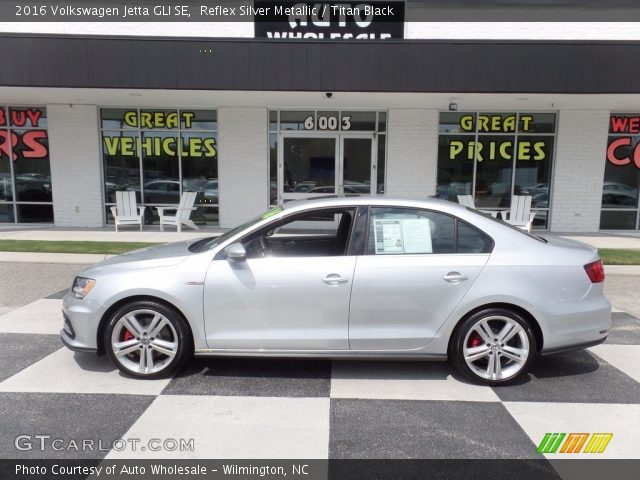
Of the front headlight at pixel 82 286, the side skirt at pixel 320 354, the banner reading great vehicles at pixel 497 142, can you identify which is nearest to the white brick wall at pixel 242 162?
the banner reading great vehicles at pixel 497 142

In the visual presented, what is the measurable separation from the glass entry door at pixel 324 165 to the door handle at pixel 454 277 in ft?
30.6

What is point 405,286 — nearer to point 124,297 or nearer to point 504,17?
point 124,297

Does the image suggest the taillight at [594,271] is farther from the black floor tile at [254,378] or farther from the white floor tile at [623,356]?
the black floor tile at [254,378]

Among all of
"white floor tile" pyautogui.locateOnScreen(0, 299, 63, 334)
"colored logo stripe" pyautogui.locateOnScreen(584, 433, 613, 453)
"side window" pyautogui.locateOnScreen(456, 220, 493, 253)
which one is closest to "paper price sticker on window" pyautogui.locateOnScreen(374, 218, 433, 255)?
"side window" pyautogui.locateOnScreen(456, 220, 493, 253)

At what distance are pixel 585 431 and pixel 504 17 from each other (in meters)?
12.1

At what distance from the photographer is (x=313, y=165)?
13.1 metres

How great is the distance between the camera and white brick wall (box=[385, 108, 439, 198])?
12812 mm

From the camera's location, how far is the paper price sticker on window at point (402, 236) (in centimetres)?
402

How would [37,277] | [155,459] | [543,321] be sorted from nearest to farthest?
1. [155,459]
2. [543,321]
3. [37,277]

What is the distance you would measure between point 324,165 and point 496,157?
483cm

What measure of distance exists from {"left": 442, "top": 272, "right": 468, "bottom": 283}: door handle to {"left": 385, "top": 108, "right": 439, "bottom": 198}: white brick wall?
9217 millimetres

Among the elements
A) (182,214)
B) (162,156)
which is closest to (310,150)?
(182,214)

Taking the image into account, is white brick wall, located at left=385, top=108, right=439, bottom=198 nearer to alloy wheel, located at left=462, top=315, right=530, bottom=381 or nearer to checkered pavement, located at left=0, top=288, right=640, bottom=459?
checkered pavement, located at left=0, top=288, right=640, bottom=459

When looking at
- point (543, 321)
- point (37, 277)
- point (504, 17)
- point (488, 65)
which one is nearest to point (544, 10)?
point (504, 17)
